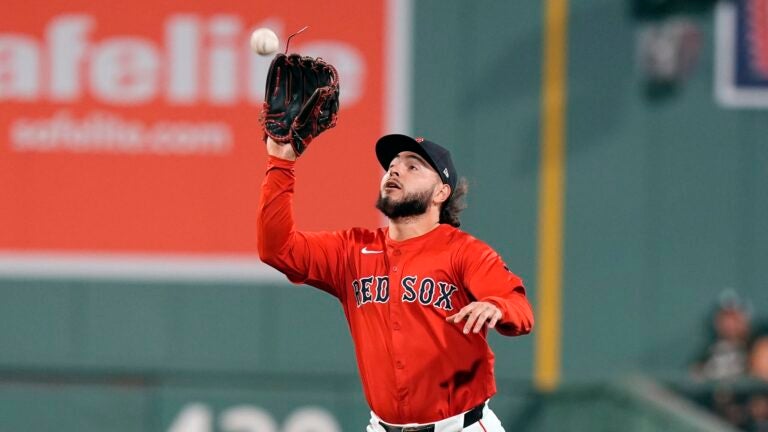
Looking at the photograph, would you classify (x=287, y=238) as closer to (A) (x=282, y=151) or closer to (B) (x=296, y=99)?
(A) (x=282, y=151)

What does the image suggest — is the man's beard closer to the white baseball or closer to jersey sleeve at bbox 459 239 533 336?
jersey sleeve at bbox 459 239 533 336

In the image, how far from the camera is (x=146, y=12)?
8.63m

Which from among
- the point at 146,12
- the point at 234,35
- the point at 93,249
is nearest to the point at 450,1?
the point at 234,35

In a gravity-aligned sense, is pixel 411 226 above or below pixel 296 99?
below

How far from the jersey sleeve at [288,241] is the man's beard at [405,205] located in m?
0.26

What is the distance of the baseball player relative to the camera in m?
4.63

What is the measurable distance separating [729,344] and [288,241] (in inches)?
179

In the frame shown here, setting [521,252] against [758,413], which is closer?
[758,413]

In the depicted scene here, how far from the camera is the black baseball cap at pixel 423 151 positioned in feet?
15.8

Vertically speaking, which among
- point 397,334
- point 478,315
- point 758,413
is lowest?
point 758,413

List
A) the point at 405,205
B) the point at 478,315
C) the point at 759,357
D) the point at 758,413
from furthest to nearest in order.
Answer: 1. the point at 759,357
2. the point at 758,413
3. the point at 405,205
4. the point at 478,315

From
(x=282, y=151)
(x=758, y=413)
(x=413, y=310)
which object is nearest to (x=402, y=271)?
(x=413, y=310)

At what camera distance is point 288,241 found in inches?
186

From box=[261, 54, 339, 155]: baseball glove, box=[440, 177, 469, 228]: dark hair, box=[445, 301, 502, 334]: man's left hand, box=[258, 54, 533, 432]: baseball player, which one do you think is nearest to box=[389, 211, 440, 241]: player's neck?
box=[258, 54, 533, 432]: baseball player
